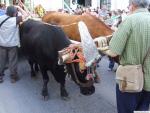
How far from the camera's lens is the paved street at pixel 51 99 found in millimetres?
5887

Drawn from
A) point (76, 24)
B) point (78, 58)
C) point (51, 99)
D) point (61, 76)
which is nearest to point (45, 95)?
point (51, 99)

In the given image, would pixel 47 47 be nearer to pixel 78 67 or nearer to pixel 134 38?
pixel 78 67

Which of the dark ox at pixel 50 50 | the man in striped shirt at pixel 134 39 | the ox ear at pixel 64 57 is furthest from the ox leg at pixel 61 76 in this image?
the man in striped shirt at pixel 134 39

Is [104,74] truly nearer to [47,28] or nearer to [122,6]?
[47,28]

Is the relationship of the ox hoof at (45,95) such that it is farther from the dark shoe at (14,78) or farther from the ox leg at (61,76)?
the dark shoe at (14,78)

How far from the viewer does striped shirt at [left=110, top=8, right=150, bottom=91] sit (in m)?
3.87

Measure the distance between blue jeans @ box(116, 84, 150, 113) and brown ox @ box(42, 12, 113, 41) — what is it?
2.75m

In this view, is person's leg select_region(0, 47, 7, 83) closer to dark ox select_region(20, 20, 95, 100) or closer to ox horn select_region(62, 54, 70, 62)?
dark ox select_region(20, 20, 95, 100)

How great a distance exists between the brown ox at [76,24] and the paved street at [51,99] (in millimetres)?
1150

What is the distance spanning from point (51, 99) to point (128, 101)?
2.49m

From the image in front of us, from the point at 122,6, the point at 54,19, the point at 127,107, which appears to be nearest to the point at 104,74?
the point at 54,19

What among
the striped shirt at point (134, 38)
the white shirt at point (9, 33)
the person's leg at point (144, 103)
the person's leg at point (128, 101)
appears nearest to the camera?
the striped shirt at point (134, 38)

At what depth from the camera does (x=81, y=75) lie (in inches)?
210

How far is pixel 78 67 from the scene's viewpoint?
208 inches
